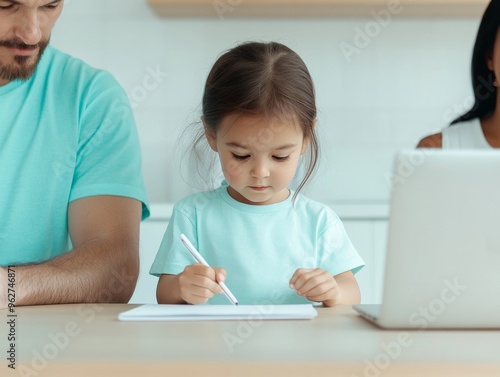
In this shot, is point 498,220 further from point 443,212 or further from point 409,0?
point 409,0

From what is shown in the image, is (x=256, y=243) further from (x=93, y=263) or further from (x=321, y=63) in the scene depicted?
(x=321, y=63)

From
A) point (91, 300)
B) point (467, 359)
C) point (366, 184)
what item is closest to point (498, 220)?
point (467, 359)

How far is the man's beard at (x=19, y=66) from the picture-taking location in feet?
5.22

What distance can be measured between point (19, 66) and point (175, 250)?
1.80 feet

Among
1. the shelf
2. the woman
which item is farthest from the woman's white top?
the shelf

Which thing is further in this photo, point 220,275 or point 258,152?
point 258,152

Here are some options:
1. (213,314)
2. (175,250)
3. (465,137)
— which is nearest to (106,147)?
(175,250)

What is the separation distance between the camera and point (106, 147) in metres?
1.64

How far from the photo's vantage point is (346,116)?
3146 millimetres

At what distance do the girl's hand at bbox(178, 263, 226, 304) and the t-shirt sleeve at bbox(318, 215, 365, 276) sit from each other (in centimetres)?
37

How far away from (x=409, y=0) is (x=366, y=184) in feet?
2.42

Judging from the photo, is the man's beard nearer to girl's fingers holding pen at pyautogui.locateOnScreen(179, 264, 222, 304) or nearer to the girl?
the girl

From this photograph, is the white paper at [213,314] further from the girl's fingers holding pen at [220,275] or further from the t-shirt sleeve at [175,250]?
the t-shirt sleeve at [175,250]

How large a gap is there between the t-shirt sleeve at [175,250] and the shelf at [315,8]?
5.24 ft
